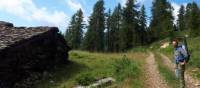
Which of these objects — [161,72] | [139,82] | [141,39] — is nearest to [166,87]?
[139,82]

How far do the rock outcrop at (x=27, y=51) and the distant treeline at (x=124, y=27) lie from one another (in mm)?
56953

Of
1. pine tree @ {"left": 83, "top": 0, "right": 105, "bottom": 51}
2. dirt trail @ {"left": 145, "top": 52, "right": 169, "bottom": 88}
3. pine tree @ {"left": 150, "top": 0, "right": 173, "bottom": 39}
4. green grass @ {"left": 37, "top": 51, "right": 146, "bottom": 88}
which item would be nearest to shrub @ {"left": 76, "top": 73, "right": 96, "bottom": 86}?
green grass @ {"left": 37, "top": 51, "right": 146, "bottom": 88}

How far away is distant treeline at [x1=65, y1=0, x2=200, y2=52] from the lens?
88.7m

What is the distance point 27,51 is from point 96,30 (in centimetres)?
7379

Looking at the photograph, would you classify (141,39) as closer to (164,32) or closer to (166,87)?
(164,32)

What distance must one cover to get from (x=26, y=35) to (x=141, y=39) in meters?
67.3

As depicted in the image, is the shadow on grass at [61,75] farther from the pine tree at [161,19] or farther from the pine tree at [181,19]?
the pine tree at [181,19]

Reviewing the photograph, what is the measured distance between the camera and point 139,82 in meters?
21.5

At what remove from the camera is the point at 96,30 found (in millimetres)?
100312

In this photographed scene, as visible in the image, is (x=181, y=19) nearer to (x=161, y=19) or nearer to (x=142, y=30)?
(x=161, y=19)

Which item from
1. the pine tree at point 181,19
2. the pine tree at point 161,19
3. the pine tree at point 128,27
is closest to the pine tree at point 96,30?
the pine tree at point 128,27

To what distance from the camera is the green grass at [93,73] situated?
2250cm

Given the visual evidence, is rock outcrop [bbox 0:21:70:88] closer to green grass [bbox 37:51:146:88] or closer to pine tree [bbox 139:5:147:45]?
green grass [bbox 37:51:146:88]

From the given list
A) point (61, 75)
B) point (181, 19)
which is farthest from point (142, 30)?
point (61, 75)
